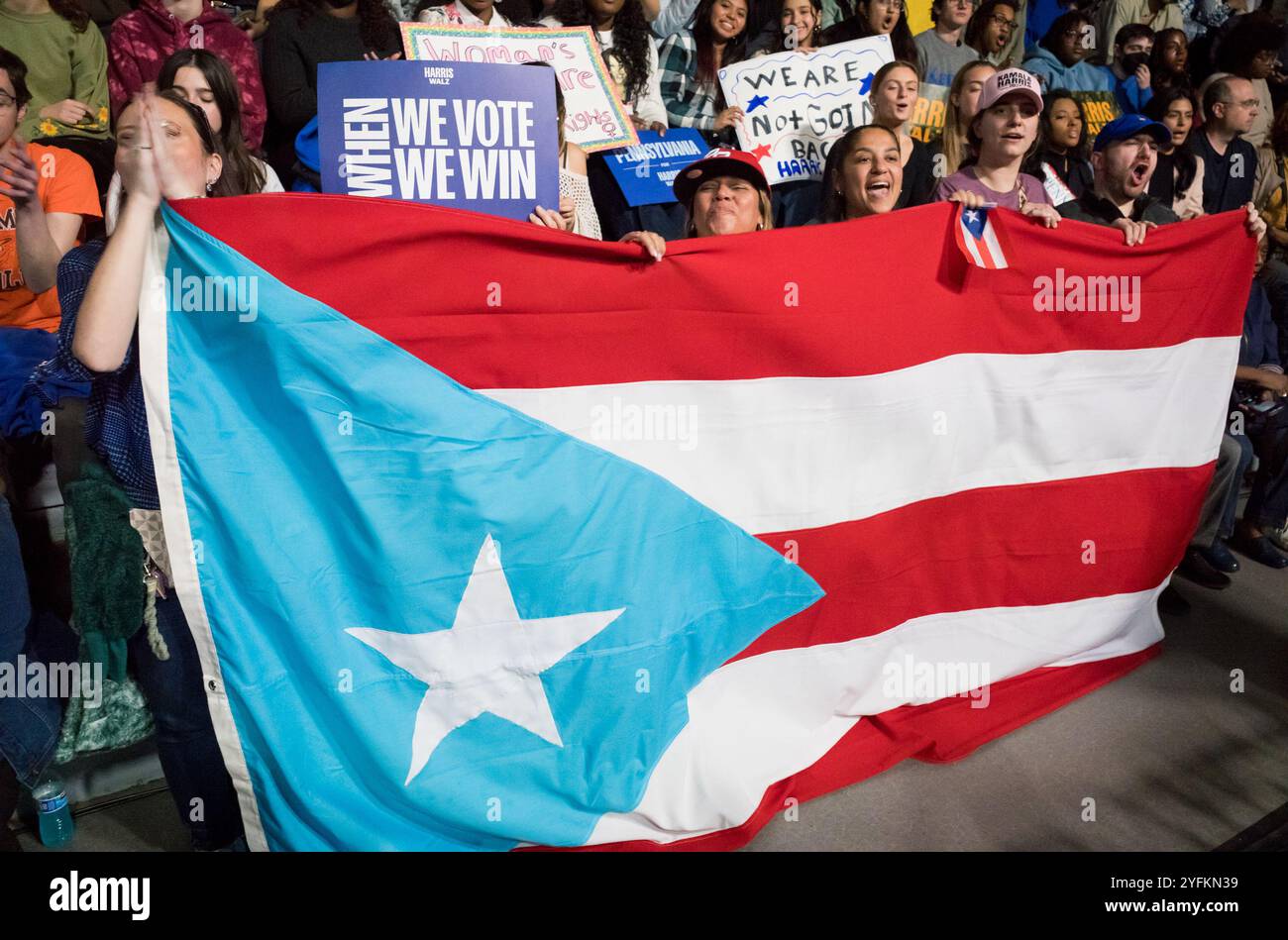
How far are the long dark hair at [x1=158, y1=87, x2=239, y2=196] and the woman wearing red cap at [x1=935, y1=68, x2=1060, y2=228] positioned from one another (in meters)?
2.58

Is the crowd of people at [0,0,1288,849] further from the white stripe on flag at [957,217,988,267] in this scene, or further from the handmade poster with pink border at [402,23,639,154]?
the handmade poster with pink border at [402,23,639,154]

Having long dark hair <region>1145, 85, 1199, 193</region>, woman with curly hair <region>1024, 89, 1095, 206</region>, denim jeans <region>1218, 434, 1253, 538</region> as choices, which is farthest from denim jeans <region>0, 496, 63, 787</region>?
long dark hair <region>1145, 85, 1199, 193</region>

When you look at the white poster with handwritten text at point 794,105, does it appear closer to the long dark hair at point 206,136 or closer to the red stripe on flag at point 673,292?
the red stripe on flag at point 673,292

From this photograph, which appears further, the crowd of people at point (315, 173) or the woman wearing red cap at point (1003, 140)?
the woman wearing red cap at point (1003, 140)

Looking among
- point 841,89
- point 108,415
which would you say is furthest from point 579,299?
point 841,89

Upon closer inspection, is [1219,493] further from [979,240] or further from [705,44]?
[705,44]

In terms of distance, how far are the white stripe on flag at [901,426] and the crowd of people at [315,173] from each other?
37 centimetres

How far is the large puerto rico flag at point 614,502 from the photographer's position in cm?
248

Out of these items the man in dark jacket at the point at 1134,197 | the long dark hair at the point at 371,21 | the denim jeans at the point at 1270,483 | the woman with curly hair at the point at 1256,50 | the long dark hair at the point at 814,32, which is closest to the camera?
the man in dark jacket at the point at 1134,197

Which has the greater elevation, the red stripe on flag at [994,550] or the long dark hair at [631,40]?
the long dark hair at [631,40]

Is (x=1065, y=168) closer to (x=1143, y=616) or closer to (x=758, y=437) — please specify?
(x=1143, y=616)

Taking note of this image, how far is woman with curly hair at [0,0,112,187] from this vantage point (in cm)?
446

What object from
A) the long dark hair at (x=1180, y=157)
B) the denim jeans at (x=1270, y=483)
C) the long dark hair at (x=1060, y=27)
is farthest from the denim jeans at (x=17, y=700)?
the long dark hair at (x=1060, y=27)

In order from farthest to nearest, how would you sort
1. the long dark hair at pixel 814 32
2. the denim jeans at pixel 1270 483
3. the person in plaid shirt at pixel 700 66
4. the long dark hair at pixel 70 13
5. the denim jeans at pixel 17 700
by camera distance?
1. the long dark hair at pixel 814 32
2. the person in plaid shirt at pixel 700 66
3. the denim jeans at pixel 1270 483
4. the long dark hair at pixel 70 13
5. the denim jeans at pixel 17 700
